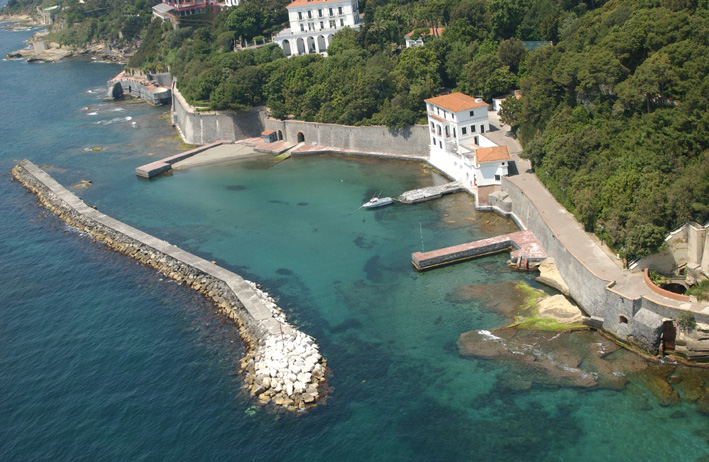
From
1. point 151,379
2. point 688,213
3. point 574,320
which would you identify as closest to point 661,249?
point 688,213

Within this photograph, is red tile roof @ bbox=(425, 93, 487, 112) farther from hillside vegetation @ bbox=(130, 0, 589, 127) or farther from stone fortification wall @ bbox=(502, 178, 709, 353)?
stone fortification wall @ bbox=(502, 178, 709, 353)

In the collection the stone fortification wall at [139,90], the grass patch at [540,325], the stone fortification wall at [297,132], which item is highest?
the stone fortification wall at [139,90]

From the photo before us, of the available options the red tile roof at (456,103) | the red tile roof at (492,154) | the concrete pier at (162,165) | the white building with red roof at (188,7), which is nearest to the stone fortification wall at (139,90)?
the white building with red roof at (188,7)

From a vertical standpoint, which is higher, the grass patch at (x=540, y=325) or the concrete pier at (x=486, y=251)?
the concrete pier at (x=486, y=251)

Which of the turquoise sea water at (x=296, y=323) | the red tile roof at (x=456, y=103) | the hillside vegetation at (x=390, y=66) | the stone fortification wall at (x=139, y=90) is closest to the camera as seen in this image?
the turquoise sea water at (x=296, y=323)

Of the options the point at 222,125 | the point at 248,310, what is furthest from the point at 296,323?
the point at 222,125

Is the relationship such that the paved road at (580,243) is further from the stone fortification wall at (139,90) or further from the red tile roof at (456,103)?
the stone fortification wall at (139,90)
